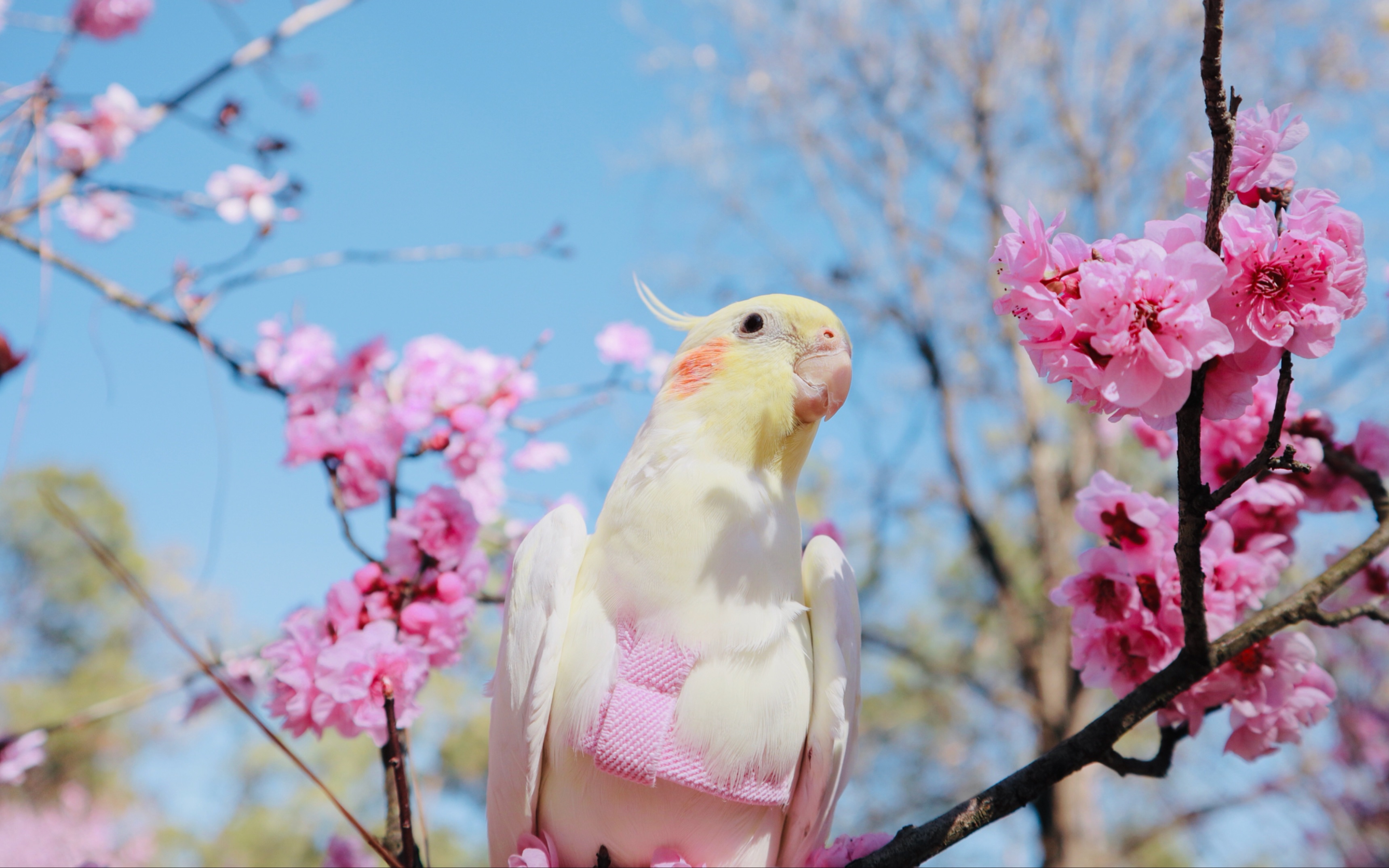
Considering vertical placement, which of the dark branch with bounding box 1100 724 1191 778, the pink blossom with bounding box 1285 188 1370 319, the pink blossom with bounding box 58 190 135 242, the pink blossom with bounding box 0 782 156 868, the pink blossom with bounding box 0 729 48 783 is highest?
the pink blossom with bounding box 1285 188 1370 319

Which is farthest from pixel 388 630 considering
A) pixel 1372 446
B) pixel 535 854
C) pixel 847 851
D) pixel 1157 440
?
pixel 1372 446

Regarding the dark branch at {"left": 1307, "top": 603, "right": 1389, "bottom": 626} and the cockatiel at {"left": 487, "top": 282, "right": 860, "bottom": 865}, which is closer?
the dark branch at {"left": 1307, "top": 603, "right": 1389, "bottom": 626}

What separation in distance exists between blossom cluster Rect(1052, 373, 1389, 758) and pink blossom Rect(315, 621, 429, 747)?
48.6 inches

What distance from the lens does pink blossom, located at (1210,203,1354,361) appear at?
103cm

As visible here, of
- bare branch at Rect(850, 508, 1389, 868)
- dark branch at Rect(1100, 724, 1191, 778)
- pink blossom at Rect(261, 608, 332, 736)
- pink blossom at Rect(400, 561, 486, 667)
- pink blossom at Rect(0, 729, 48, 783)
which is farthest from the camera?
pink blossom at Rect(0, 729, 48, 783)

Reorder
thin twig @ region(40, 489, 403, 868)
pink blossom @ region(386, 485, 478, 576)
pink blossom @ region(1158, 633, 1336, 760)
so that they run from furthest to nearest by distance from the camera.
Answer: pink blossom @ region(386, 485, 478, 576) → pink blossom @ region(1158, 633, 1336, 760) → thin twig @ region(40, 489, 403, 868)

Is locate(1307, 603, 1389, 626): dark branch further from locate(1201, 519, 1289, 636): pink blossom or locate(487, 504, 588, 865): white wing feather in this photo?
locate(487, 504, 588, 865): white wing feather

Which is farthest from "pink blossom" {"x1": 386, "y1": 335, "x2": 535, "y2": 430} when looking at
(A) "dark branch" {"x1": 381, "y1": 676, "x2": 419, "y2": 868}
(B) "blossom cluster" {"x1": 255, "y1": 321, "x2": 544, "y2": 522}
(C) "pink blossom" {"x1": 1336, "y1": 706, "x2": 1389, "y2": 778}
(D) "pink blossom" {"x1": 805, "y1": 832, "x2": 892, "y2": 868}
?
(C) "pink blossom" {"x1": 1336, "y1": 706, "x2": 1389, "y2": 778}

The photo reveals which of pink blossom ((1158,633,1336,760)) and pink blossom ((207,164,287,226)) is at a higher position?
pink blossom ((1158,633,1336,760))

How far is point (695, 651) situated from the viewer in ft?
4.60

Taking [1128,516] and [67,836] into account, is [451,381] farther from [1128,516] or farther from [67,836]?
[67,836]

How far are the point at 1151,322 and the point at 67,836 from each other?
8932 millimetres

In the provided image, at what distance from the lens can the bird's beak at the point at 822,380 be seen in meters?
1.61

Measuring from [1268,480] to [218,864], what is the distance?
14.1 metres
